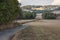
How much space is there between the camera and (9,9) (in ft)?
21.4

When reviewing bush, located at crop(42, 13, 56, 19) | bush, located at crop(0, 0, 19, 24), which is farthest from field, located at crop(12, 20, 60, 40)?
bush, located at crop(42, 13, 56, 19)

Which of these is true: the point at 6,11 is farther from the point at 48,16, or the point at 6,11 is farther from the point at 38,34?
the point at 48,16

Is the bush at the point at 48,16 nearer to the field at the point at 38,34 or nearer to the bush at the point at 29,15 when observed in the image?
the bush at the point at 29,15

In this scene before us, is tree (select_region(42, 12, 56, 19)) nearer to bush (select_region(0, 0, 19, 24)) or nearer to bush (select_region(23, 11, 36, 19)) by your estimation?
bush (select_region(23, 11, 36, 19))

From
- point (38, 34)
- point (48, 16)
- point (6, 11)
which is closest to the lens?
point (38, 34)

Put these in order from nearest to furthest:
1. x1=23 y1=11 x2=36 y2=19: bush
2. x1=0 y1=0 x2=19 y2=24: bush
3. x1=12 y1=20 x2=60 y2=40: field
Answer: x1=12 y1=20 x2=60 y2=40: field, x1=0 y1=0 x2=19 y2=24: bush, x1=23 y1=11 x2=36 y2=19: bush

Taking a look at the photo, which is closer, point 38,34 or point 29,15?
point 38,34

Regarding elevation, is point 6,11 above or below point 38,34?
above

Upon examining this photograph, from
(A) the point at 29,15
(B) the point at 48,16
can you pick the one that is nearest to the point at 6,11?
(A) the point at 29,15

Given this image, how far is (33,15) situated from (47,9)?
1.68 meters

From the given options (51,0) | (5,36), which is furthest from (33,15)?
(5,36)

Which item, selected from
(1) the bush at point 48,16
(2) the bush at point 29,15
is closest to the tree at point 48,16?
(1) the bush at point 48,16

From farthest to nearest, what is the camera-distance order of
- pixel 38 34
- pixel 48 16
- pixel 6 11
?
pixel 48 16 → pixel 6 11 → pixel 38 34

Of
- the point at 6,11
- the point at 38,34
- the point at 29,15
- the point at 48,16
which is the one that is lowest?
the point at 48,16
